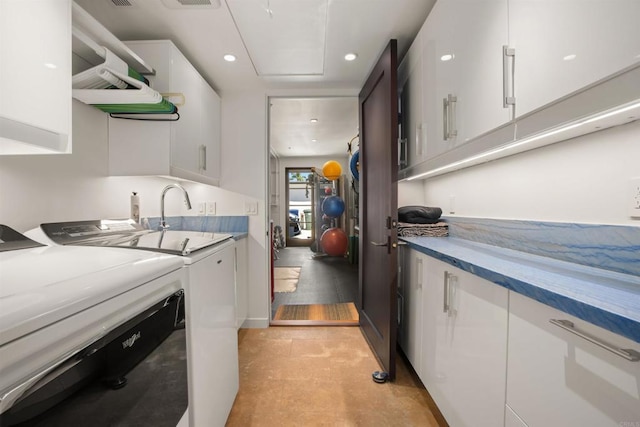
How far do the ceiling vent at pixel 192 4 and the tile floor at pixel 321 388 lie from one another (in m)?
2.23

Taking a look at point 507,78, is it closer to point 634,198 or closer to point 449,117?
point 449,117

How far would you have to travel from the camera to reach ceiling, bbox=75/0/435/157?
53.9 inches

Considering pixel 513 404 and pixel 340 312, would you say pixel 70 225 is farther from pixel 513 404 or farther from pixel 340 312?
pixel 340 312

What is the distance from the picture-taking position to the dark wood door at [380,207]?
1.51m

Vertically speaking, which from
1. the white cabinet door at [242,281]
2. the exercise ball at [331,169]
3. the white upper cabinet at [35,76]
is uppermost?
the exercise ball at [331,169]

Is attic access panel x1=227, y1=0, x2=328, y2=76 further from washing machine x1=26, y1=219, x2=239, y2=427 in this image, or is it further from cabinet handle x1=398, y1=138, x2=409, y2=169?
washing machine x1=26, y1=219, x2=239, y2=427

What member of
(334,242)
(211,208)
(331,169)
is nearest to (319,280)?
A: (334,242)

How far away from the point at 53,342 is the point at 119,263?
0.27 meters

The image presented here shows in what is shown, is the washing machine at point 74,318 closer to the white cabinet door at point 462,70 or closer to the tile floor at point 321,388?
the tile floor at point 321,388

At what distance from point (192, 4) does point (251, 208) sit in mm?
1471

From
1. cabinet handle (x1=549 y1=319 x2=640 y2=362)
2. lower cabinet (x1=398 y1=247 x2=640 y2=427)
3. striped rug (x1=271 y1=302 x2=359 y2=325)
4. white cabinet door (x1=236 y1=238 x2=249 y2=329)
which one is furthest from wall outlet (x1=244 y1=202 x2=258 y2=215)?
cabinet handle (x1=549 y1=319 x2=640 y2=362)

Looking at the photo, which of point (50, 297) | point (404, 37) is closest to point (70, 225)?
point (50, 297)

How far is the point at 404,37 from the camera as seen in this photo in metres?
1.67

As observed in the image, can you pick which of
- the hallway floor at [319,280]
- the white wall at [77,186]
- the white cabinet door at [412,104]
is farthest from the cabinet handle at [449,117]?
the hallway floor at [319,280]
